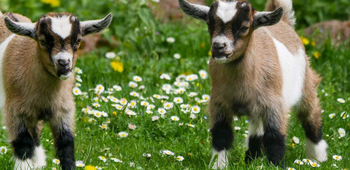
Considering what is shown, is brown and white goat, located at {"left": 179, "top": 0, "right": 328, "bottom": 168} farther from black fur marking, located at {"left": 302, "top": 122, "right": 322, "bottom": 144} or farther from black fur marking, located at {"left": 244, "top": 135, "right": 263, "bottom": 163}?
black fur marking, located at {"left": 302, "top": 122, "right": 322, "bottom": 144}

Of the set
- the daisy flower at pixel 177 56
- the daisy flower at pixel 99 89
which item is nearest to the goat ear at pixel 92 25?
the daisy flower at pixel 99 89

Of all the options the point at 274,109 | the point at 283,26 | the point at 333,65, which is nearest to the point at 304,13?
the point at 333,65

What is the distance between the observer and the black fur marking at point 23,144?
5.28 metres

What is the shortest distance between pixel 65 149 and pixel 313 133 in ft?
7.60

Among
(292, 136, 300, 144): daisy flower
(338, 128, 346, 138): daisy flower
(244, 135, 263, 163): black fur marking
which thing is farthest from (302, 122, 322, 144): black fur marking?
(244, 135, 263, 163): black fur marking

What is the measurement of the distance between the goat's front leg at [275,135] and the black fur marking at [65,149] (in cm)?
156

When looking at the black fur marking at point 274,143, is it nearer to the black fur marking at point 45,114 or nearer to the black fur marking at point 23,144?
the black fur marking at point 45,114

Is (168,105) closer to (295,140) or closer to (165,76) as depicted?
(165,76)

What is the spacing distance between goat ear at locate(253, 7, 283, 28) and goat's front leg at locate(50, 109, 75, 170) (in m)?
1.64

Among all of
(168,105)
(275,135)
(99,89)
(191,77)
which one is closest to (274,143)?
(275,135)

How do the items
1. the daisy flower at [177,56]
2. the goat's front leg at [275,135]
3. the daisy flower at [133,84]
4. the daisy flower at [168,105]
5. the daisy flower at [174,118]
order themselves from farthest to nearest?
the daisy flower at [177,56] → the daisy flower at [133,84] → the daisy flower at [168,105] → the daisy flower at [174,118] → the goat's front leg at [275,135]

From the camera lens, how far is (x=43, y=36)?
4.95 metres

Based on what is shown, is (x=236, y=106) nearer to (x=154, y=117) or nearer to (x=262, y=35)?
(x=262, y=35)

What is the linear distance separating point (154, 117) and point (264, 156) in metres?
1.33
